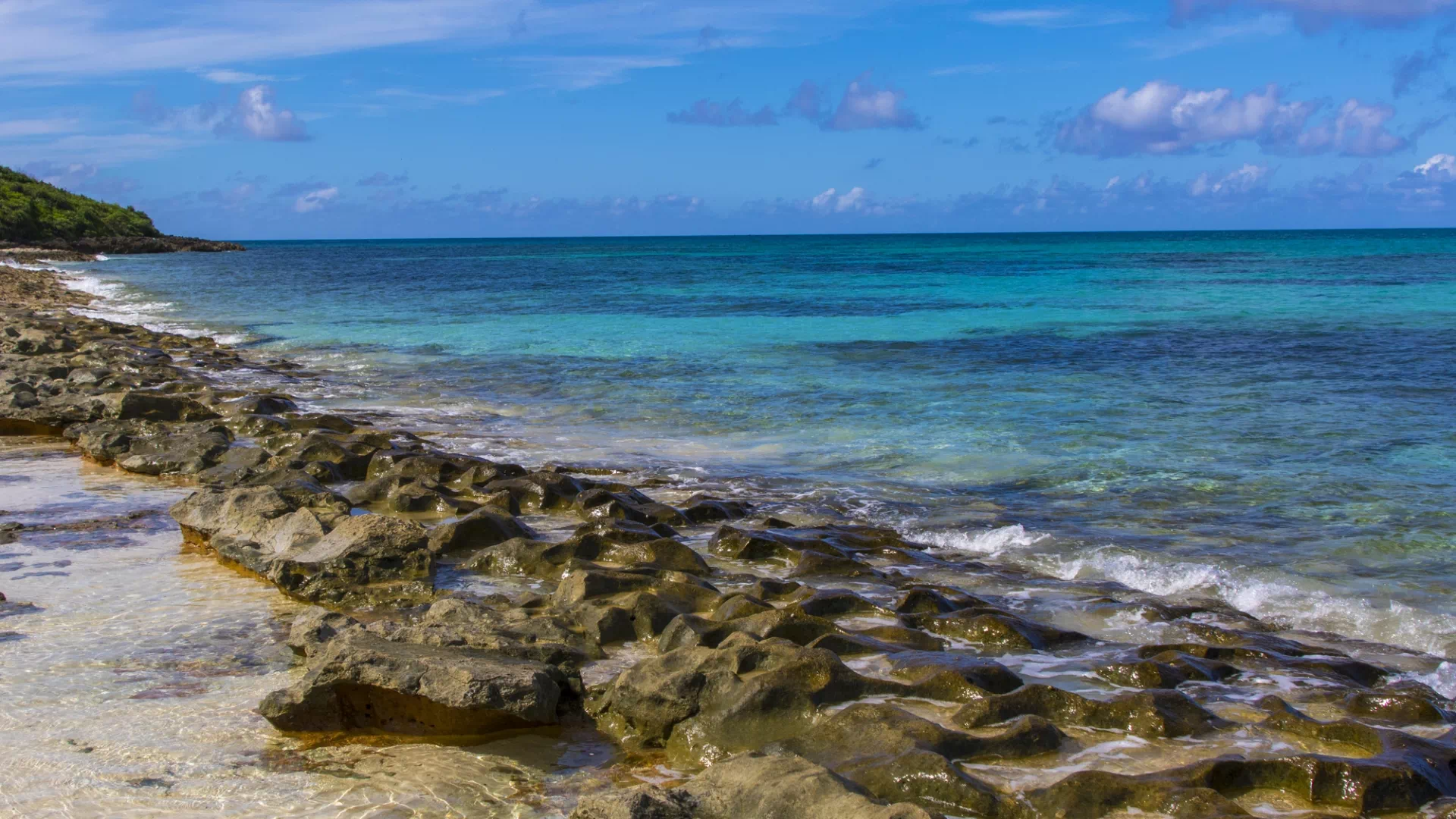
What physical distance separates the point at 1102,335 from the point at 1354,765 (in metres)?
22.2

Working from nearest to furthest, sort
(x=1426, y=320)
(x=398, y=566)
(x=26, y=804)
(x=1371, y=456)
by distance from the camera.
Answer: (x=26, y=804) → (x=398, y=566) → (x=1371, y=456) → (x=1426, y=320)

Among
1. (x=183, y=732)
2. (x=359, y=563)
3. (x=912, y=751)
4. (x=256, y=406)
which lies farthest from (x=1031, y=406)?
(x=183, y=732)

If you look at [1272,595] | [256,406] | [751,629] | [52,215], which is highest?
[52,215]

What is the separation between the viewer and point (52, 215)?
84.2m

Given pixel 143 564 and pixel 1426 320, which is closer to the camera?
pixel 143 564

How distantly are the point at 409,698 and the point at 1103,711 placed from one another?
→ 3174mm

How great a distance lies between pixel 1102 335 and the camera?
2595 centimetres

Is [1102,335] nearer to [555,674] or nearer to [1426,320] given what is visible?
[1426,320]

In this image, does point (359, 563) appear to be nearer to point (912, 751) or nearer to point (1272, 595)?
point (912, 751)

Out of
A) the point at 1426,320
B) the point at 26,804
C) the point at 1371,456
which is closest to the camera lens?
the point at 26,804

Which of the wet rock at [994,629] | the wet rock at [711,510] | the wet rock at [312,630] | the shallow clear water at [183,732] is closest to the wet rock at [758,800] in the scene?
the shallow clear water at [183,732]

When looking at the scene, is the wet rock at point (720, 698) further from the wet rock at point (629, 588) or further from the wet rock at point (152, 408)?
the wet rock at point (152, 408)

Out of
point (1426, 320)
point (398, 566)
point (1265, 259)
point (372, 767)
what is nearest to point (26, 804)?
point (372, 767)

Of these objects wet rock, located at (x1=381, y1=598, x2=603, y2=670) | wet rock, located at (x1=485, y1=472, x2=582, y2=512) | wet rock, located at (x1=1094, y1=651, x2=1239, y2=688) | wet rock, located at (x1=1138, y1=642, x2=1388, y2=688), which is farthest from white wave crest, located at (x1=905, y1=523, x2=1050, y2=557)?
wet rock, located at (x1=381, y1=598, x2=603, y2=670)
